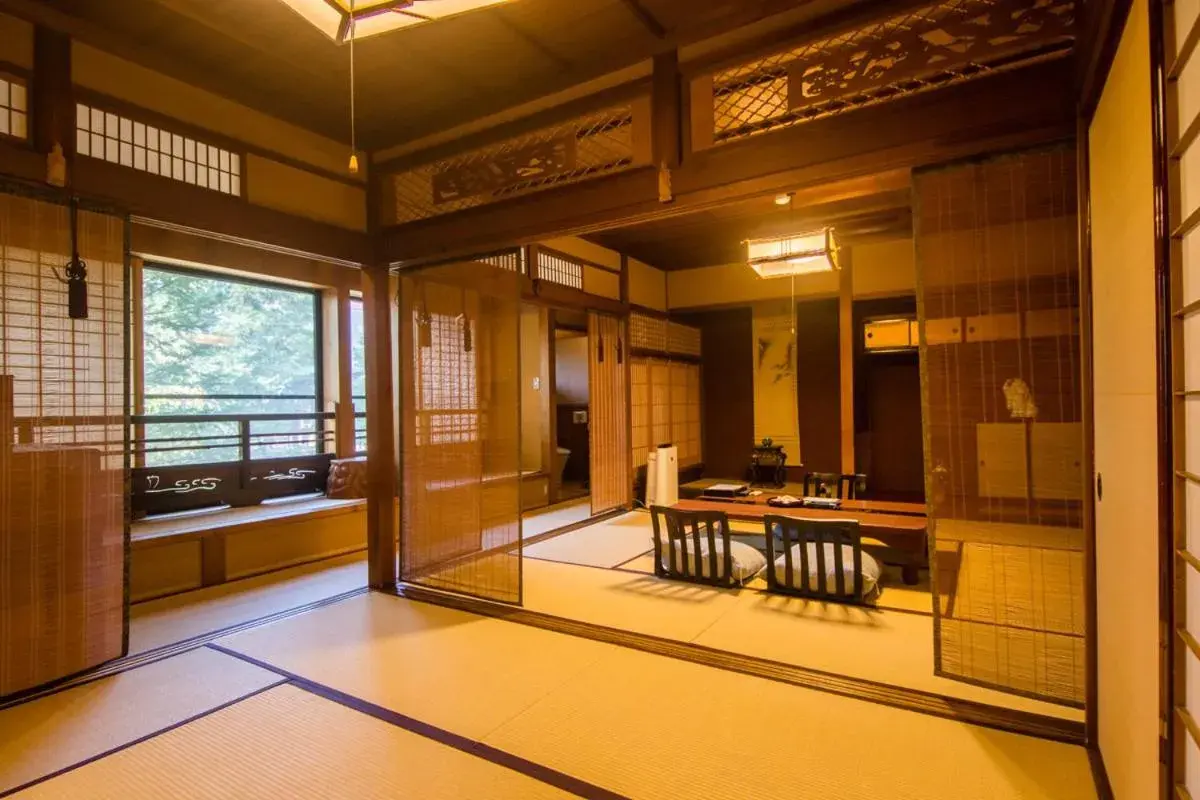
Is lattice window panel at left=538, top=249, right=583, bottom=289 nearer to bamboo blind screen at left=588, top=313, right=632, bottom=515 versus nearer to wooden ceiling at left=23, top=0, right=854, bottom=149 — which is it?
bamboo blind screen at left=588, top=313, right=632, bottom=515

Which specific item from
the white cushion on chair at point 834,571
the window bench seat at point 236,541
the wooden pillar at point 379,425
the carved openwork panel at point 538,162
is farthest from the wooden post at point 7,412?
the white cushion on chair at point 834,571

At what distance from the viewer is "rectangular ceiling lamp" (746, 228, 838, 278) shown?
468 centimetres

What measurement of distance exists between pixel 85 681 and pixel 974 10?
14.7 ft

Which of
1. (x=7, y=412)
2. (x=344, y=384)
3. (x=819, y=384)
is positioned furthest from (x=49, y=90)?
(x=819, y=384)

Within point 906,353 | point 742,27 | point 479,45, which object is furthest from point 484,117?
point 906,353

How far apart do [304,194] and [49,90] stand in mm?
1185

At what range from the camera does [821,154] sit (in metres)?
2.40

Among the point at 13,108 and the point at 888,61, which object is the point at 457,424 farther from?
the point at 888,61

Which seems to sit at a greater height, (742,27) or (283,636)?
(742,27)

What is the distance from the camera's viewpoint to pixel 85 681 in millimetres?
2488

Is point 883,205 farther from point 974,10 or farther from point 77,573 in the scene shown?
point 77,573

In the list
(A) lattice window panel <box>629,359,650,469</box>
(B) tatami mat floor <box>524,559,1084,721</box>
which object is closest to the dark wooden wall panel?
(A) lattice window panel <box>629,359,650,469</box>

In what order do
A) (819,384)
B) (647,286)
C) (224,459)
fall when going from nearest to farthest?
1. (224,459)
2. (647,286)
3. (819,384)

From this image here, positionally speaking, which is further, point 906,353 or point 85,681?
point 906,353
